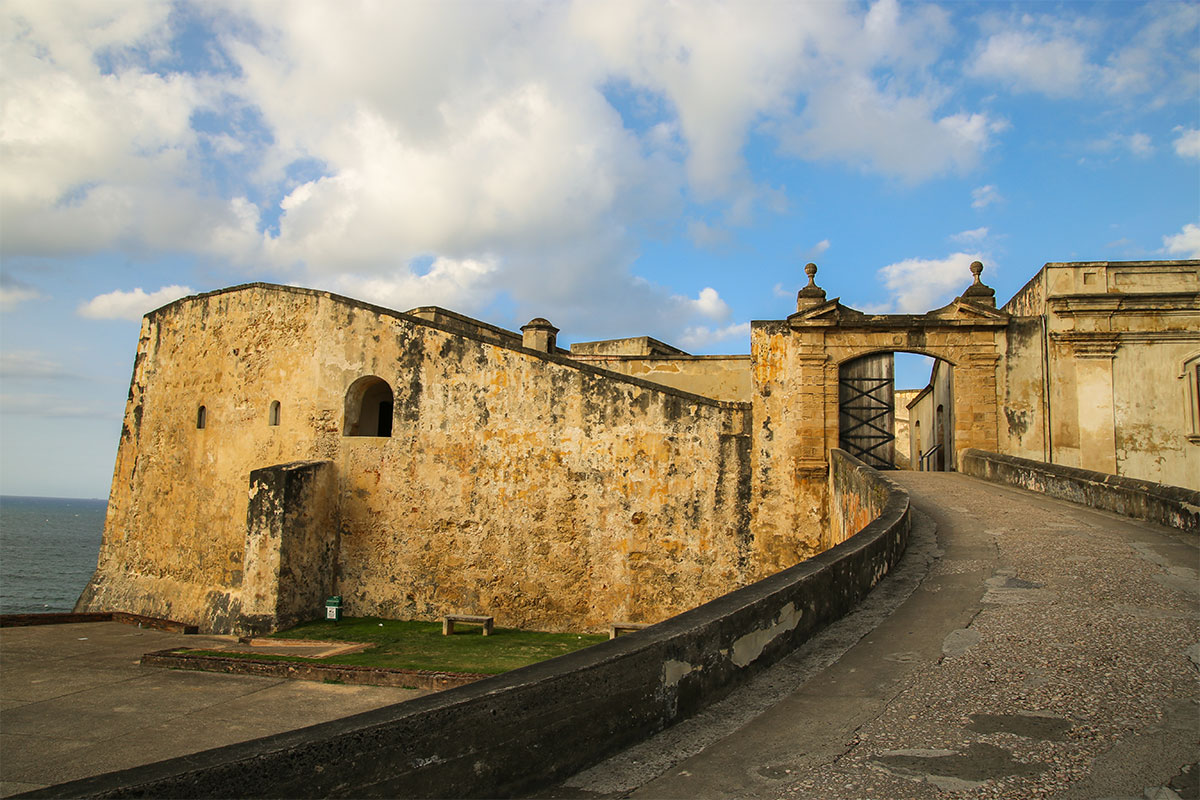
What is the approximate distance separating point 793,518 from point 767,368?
8.48 feet

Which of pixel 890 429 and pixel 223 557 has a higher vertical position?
pixel 890 429

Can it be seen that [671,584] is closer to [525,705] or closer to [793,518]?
[793,518]

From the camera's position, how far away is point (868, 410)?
53.7 ft

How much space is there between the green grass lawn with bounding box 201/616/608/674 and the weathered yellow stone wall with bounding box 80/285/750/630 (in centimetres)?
41

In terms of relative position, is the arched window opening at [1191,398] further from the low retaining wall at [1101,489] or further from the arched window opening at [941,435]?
the arched window opening at [941,435]

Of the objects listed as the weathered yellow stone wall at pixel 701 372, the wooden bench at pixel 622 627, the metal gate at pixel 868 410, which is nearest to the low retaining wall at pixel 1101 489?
the metal gate at pixel 868 410

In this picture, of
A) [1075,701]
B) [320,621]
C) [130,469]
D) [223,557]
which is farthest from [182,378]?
[1075,701]

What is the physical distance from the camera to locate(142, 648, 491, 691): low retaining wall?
348 inches

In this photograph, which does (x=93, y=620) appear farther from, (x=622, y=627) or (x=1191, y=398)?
(x=1191, y=398)

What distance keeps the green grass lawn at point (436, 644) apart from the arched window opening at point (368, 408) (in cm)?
344

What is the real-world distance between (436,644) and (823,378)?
300 inches

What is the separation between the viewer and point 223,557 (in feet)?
45.9

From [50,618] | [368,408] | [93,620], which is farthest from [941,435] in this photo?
[50,618]

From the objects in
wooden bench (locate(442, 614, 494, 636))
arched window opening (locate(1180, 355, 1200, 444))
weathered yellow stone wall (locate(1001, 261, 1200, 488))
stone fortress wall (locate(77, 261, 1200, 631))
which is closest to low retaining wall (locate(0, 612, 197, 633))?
stone fortress wall (locate(77, 261, 1200, 631))
